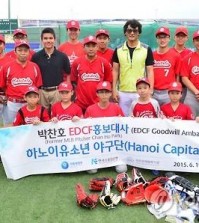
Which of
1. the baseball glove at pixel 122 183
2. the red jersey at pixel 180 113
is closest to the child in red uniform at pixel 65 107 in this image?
the baseball glove at pixel 122 183

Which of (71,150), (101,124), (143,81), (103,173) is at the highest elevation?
(143,81)

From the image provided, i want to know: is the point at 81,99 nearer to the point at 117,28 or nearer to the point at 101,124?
the point at 101,124

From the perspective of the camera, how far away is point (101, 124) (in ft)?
18.7

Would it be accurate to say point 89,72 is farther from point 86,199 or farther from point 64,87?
point 86,199

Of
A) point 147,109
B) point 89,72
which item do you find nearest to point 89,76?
point 89,72

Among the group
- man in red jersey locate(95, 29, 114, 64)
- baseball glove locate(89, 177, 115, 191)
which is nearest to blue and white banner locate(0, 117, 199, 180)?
baseball glove locate(89, 177, 115, 191)

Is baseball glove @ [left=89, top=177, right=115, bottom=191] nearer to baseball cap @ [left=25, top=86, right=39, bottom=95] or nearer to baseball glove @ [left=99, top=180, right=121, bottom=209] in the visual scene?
baseball glove @ [left=99, top=180, right=121, bottom=209]

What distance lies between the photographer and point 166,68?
6418 millimetres

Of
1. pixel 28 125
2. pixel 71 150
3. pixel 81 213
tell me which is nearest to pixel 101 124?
pixel 71 150

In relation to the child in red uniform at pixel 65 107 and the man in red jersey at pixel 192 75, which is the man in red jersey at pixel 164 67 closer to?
the man in red jersey at pixel 192 75

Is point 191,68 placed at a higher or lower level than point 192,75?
higher

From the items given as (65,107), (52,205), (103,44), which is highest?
(103,44)

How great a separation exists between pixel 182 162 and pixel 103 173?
1.21 meters

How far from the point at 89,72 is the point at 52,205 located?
251cm
